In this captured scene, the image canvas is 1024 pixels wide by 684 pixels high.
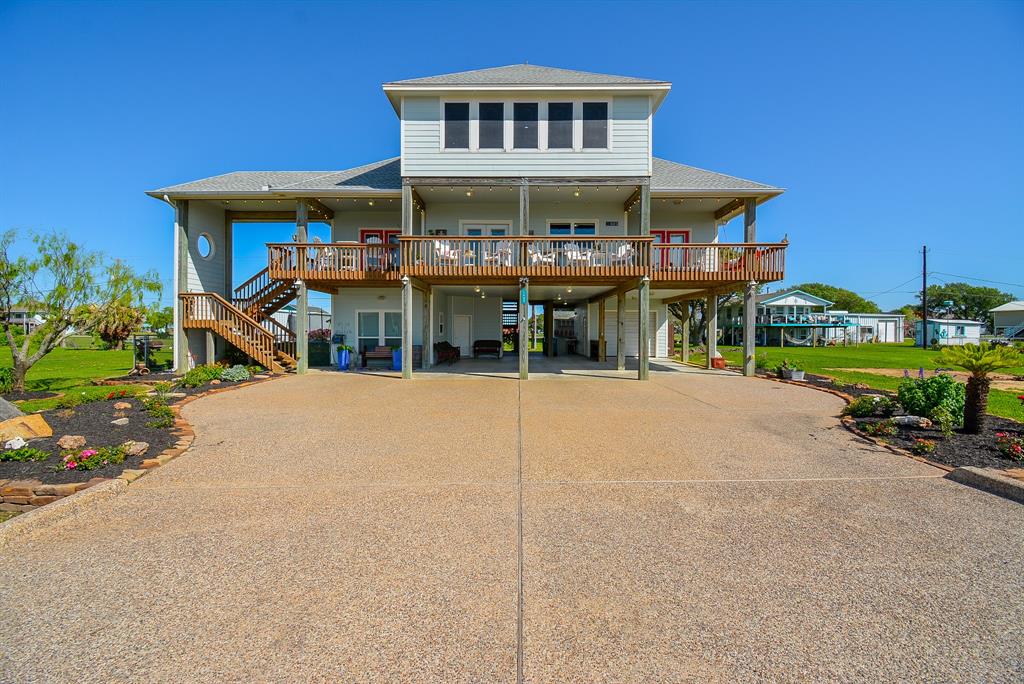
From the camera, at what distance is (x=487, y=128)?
14.7 metres

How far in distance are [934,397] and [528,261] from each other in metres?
10.0

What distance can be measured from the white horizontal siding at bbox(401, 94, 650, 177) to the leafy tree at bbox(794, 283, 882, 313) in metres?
86.3

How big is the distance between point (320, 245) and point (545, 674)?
1538 centimetres

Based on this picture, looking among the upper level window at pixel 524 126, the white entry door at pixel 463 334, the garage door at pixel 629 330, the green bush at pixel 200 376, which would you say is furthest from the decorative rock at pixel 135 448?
the garage door at pixel 629 330

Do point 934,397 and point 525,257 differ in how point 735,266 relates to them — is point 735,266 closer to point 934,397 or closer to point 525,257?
point 525,257

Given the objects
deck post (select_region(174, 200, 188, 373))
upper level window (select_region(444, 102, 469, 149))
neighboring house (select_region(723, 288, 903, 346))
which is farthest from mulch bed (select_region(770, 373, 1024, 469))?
neighboring house (select_region(723, 288, 903, 346))

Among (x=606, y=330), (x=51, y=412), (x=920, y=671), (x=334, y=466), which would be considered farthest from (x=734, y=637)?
(x=606, y=330)

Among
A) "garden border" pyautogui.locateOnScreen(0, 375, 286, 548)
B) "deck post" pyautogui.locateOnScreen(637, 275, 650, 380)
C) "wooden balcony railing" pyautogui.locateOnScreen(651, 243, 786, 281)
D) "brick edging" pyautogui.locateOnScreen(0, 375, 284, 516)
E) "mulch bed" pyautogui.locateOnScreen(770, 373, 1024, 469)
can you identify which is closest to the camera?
"garden border" pyautogui.locateOnScreen(0, 375, 286, 548)

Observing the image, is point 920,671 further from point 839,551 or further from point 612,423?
point 612,423

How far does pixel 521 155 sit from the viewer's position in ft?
47.9

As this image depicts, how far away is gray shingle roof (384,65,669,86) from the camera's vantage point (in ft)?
46.3

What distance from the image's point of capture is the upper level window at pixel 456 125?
1460 cm

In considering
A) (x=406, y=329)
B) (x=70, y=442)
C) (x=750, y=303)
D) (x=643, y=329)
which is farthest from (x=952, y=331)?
(x=70, y=442)

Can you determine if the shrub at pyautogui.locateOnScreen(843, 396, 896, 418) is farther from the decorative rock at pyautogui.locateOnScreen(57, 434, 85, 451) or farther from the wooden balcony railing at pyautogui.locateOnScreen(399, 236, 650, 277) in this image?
the decorative rock at pyautogui.locateOnScreen(57, 434, 85, 451)
